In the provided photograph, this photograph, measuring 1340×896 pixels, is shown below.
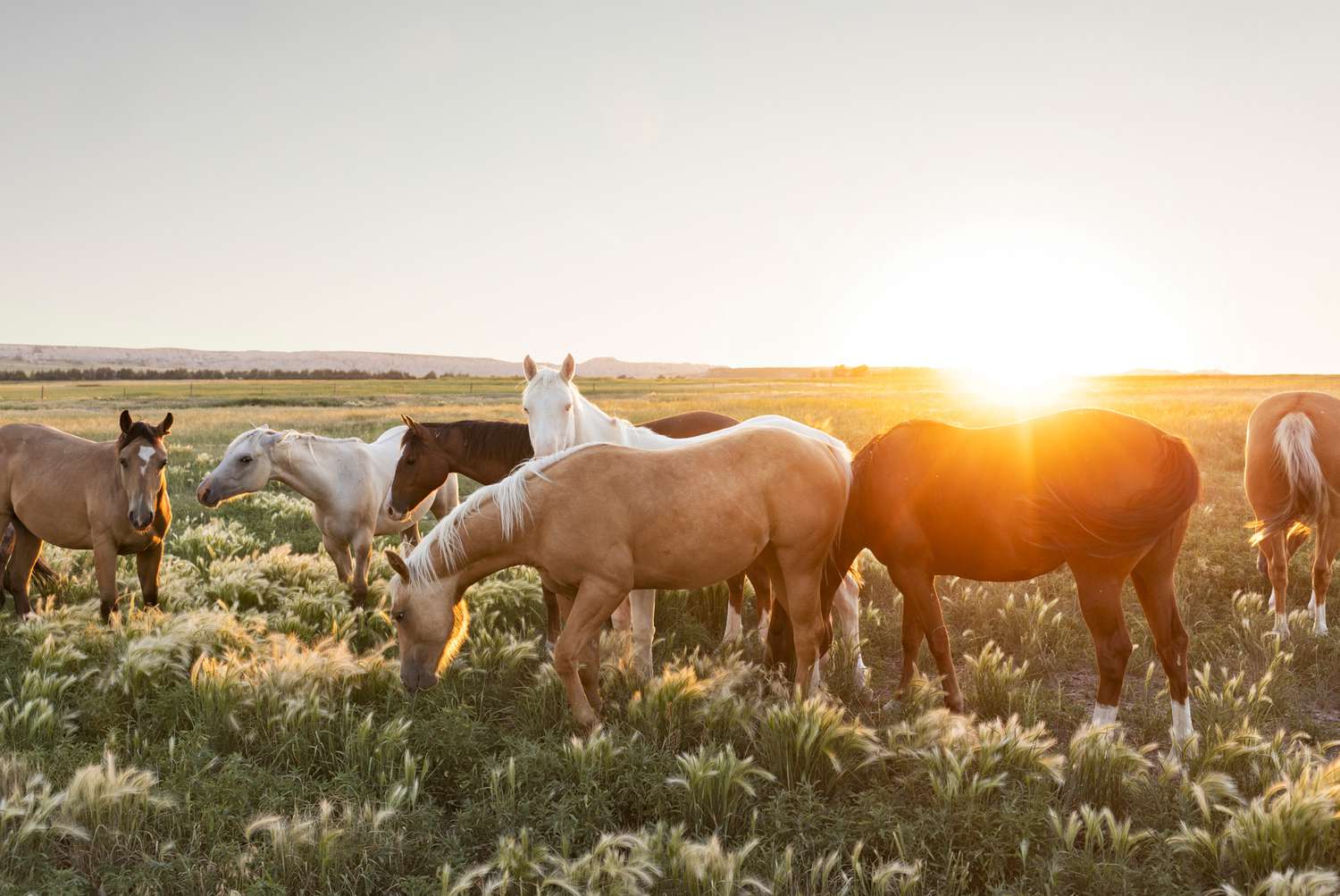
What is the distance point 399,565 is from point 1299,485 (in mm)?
8619

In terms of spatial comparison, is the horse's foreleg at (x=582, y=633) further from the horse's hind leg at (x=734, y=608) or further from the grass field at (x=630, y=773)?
the horse's hind leg at (x=734, y=608)

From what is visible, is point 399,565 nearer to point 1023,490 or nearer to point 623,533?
point 623,533

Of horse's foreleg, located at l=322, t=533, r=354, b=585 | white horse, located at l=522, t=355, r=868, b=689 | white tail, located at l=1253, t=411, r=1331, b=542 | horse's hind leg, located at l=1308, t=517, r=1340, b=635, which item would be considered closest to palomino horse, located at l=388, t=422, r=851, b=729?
white horse, located at l=522, t=355, r=868, b=689

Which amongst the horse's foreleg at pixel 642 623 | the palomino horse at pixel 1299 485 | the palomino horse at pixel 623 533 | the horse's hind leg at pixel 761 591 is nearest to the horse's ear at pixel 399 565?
the palomino horse at pixel 623 533

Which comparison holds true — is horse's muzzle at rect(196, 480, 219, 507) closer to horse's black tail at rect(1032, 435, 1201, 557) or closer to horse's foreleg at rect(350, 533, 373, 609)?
horse's foreleg at rect(350, 533, 373, 609)

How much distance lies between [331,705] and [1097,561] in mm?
5467

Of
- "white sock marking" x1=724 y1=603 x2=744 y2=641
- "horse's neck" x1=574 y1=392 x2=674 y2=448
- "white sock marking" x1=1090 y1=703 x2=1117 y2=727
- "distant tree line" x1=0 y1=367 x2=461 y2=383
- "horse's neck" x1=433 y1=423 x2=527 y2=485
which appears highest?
"distant tree line" x1=0 y1=367 x2=461 y2=383

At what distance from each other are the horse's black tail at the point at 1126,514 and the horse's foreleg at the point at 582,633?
3.04m

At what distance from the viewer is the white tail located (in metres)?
7.20

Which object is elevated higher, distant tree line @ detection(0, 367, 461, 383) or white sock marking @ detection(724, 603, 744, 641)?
distant tree line @ detection(0, 367, 461, 383)

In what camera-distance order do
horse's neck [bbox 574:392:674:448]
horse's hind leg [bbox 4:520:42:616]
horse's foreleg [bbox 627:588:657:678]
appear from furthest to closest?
1. horse's hind leg [bbox 4:520:42:616]
2. horse's neck [bbox 574:392:674:448]
3. horse's foreleg [bbox 627:588:657:678]

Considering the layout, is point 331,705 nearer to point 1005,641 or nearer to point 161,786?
point 161,786

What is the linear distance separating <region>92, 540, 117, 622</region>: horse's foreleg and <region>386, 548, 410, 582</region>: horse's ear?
3.87 m

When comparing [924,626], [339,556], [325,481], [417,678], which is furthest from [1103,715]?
[325,481]
